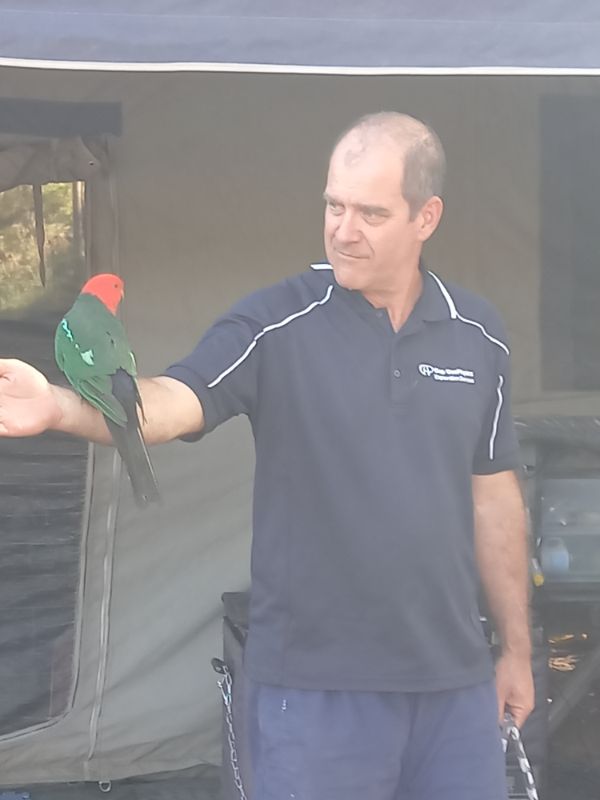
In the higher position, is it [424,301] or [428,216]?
[428,216]

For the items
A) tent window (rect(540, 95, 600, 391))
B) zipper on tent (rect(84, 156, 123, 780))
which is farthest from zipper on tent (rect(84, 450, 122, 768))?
tent window (rect(540, 95, 600, 391))

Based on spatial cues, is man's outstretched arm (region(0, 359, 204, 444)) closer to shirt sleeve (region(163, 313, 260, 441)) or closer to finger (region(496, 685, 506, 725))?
shirt sleeve (region(163, 313, 260, 441))

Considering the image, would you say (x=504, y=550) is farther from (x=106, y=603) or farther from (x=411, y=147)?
(x=106, y=603)

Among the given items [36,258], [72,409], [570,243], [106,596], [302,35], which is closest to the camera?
[72,409]

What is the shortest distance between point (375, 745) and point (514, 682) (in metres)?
0.45

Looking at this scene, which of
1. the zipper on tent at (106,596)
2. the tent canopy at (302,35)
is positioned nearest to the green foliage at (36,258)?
the zipper on tent at (106,596)

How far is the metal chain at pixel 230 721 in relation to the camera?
3.30 meters

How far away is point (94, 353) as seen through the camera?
201 centimetres

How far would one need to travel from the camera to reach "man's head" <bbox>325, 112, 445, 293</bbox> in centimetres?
207

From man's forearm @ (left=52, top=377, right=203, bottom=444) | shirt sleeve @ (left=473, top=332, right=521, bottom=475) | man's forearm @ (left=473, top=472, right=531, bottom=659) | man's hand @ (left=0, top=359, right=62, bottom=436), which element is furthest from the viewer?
man's forearm @ (left=473, top=472, right=531, bottom=659)

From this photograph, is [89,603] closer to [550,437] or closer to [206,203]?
[206,203]

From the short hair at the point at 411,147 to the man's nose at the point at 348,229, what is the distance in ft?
0.37

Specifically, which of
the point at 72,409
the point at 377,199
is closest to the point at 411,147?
the point at 377,199

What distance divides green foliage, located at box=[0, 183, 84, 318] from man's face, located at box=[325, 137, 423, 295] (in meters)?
1.83
